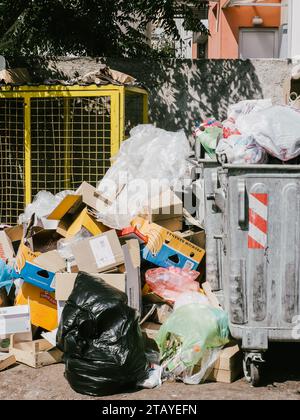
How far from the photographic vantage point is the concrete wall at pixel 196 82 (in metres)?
7.30

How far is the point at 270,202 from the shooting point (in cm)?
392

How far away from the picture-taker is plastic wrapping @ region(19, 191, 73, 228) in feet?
19.0

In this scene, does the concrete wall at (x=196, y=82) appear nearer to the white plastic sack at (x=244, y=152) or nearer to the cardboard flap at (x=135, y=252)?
the cardboard flap at (x=135, y=252)

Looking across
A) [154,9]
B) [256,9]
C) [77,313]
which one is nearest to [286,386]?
[77,313]

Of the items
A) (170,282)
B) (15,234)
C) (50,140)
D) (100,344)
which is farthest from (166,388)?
(50,140)

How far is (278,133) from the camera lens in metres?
3.99

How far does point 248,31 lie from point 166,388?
1013 cm

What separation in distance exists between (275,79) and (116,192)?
2.78 metres

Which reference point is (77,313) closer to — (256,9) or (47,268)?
(47,268)

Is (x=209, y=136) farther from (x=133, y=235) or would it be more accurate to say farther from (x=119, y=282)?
(x=119, y=282)

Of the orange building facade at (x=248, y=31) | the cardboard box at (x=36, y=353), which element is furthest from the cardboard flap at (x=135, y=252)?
the orange building facade at (x=248, y=31)

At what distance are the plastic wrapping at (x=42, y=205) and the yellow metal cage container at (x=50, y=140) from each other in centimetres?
40

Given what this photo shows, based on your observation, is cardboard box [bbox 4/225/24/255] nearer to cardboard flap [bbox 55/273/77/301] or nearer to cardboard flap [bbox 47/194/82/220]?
cardboard flap [bbox 47/194/82/220]

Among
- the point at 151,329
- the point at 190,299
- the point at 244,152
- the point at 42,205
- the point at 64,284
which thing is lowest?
the point at 151,329
